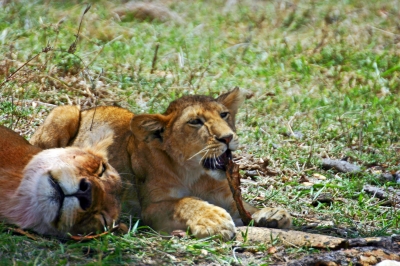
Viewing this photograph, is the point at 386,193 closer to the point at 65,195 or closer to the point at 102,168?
the point at 102,168

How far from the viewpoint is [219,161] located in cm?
528

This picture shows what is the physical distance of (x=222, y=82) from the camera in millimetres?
8906

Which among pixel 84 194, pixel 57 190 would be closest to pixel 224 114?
pixel 84 194

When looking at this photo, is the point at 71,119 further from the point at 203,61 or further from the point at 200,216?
the point at 203,61

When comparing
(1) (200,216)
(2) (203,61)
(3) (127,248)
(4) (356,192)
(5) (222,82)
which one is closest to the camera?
(3) (127,248)

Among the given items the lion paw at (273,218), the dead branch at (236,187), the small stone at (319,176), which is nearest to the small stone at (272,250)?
the lion paw at (273,218)

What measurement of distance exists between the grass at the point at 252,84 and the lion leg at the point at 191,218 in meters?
0.10

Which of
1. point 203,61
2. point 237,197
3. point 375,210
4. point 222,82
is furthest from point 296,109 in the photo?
point 237,197

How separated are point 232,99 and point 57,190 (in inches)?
91.8

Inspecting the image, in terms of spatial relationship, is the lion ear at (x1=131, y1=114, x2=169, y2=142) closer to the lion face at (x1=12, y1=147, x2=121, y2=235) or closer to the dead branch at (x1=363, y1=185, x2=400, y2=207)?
the lion face at (x1=12, y1=147, x2=121, y2=235)

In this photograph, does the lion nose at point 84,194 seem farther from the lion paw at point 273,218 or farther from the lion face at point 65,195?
the lion paw at point 273,218

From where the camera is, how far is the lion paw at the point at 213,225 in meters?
4.73

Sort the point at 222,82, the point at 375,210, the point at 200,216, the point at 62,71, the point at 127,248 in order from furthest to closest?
the point at 222,82 → the point at 62,71 → the point at 375,210 → the point at 200,216 → the point at 127,248

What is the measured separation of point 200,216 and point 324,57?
18.8 ft
